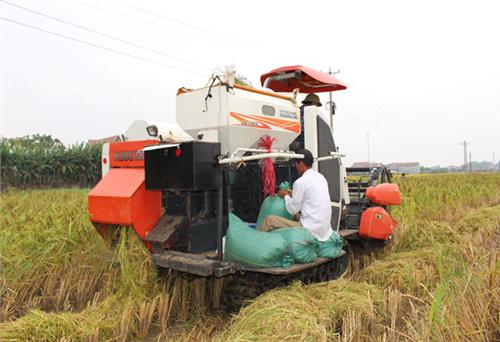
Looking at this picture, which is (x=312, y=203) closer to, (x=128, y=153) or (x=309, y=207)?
(x=309, y=207)

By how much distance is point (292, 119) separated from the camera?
16.6 ft

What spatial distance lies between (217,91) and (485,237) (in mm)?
5126

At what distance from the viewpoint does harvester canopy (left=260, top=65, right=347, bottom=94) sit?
5.43 metres

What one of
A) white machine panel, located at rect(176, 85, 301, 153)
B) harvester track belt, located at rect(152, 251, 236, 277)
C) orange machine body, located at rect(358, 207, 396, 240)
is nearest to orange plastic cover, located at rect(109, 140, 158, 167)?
white machine panel, located at rect(176, 85, 301, 153)

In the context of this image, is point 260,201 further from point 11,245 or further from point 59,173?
point 59,173

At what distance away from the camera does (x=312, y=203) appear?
13.8 feet

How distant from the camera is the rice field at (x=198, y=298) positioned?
269cm

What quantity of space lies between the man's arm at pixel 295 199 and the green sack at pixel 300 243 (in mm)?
319

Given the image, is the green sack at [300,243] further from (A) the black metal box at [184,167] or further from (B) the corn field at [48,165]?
(B) the corn field at [48,165]

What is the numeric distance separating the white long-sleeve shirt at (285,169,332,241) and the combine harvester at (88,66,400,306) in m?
0.34

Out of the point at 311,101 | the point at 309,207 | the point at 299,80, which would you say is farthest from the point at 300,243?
the point at 299,80

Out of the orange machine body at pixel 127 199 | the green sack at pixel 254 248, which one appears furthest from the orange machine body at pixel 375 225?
the orange machine body at pixel 127 199

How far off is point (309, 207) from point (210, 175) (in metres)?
1.18

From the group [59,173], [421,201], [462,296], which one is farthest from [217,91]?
[59,173]
